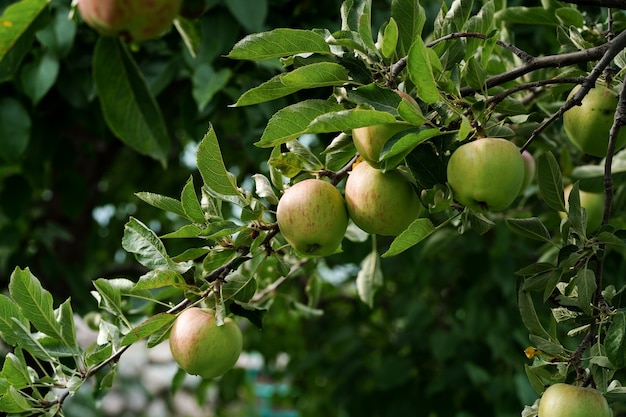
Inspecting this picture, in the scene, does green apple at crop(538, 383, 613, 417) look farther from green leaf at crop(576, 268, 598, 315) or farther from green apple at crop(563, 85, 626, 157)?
green apple at crop(563, 85, 626, 157)

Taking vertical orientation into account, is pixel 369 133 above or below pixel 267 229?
above

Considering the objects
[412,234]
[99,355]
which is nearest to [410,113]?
[412,234]

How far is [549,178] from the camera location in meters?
0.96

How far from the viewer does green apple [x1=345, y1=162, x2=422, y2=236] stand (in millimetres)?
863

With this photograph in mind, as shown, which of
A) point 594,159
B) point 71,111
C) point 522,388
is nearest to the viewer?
point 594,159

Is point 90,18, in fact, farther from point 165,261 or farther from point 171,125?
point 171,125

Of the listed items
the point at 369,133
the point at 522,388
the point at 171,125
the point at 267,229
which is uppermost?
the point at 369,133

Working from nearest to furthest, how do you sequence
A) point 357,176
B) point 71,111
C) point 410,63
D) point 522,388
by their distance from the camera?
point 410,63
point 357,176
point 71,111
point 522,388

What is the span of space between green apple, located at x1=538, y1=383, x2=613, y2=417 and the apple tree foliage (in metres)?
0.04

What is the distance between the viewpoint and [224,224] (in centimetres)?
89

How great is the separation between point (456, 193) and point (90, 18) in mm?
426

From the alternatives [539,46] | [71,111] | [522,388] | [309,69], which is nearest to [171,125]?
[71,111]

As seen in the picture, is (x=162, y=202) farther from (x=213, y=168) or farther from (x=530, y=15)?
(x=530, y=15)

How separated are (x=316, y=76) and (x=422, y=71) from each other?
112mm
